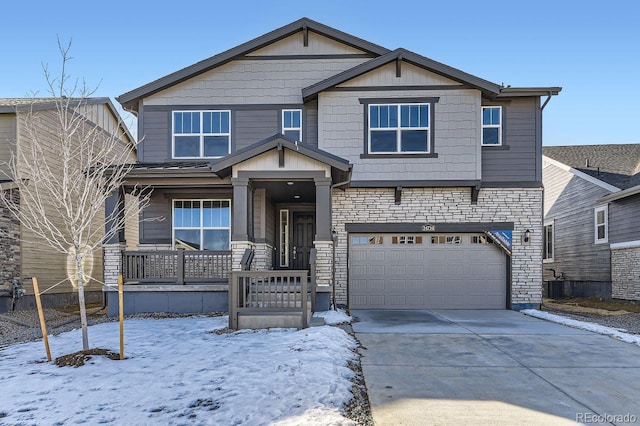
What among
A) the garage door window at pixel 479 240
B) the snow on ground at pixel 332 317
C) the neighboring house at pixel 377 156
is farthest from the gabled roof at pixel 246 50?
the snow on ground at pixel 332 317

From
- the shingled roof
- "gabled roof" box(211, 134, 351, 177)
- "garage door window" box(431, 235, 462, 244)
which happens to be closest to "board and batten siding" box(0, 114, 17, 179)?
"gabled roof" box(211, 134, 351, 177)

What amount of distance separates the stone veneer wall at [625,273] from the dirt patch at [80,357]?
14363 millimetres

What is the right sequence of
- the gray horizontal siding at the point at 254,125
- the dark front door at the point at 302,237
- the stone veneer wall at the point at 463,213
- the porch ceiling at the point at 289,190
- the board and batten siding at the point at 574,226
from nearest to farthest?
the porch ceiling at the point at 289,190 → the stone veneer wall at the point at 463,213 → the gray horizontal siding at the point at 254,125 → the dark front door at the point at 302,237 → the board and batten siding at the point at 574,226

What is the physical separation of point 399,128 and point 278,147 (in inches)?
154

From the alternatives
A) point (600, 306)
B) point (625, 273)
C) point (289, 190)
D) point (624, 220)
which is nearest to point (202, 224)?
point (289, 190)

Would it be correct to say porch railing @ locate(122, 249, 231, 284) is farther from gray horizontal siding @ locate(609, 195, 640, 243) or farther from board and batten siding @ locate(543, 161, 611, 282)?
board and batten siding @ locate(543, 161, 611, 282)

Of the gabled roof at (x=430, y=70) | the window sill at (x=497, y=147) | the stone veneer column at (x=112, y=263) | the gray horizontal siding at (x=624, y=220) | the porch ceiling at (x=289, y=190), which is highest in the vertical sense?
the gabled roof at (x=430, y=70)

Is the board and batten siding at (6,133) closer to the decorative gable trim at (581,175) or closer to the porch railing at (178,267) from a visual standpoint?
the porch railing at (178,267)

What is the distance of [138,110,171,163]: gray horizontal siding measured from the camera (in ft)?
42.2

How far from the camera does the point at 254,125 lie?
12898mm

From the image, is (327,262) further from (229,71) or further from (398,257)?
(229,71)

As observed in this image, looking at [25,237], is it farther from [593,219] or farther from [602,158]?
[602,158]

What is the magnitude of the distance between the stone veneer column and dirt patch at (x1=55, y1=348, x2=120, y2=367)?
4.58 metres

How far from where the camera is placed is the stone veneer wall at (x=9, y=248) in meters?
12.1
